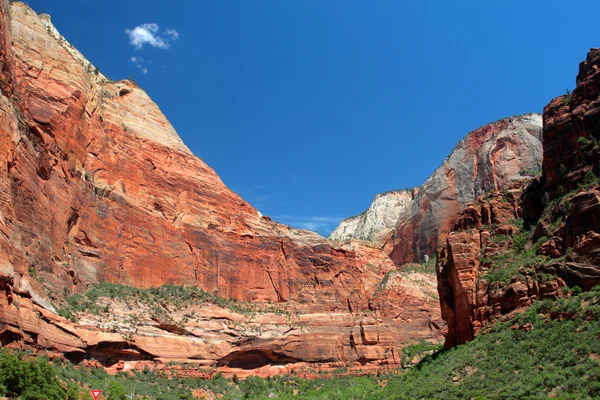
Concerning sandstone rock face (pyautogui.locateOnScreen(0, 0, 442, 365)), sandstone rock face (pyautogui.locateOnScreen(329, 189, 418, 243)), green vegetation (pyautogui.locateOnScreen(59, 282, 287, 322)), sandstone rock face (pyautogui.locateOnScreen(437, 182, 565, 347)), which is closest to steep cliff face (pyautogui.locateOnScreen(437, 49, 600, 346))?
sandstone rock face (pyautogui.locateOnScreen(437, 182, 565, 347))

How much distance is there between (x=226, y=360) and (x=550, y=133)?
3173 centimetres

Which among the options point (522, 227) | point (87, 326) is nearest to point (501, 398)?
point (522, 227)

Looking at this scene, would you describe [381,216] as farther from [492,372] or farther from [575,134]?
[492,372]

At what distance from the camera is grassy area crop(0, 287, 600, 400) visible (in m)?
24.2

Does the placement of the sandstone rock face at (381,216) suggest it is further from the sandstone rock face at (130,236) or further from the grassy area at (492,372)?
the grassy area at (492,372)

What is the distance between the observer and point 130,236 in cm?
4931

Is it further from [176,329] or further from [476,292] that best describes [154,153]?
[476,292]

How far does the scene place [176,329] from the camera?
150 ft

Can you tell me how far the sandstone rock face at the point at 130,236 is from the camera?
1356 inches

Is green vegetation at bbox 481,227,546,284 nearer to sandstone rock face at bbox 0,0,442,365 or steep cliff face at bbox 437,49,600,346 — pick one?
steep cliff face at bbox 437,49,600,346

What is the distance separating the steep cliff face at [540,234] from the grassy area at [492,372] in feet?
5.01

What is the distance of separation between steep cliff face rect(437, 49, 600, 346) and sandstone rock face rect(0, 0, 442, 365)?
779 inches

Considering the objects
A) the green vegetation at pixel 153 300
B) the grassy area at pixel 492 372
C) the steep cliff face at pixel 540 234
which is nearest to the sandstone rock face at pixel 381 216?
the green vegetation at pixel 153 300

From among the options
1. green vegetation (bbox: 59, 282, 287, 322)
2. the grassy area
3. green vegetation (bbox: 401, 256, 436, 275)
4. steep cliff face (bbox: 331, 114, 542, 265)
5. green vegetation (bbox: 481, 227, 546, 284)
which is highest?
steep cliff face (bbox: 331, 114, 542, 265)
